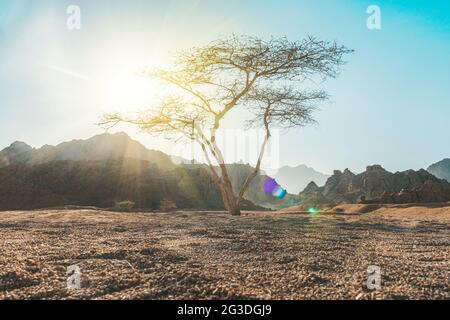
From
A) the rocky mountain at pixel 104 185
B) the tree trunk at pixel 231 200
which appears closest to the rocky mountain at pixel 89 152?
the rocky mountain at pixel 104 185

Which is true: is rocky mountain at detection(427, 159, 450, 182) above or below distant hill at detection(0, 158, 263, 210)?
above

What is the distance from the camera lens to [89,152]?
273ft

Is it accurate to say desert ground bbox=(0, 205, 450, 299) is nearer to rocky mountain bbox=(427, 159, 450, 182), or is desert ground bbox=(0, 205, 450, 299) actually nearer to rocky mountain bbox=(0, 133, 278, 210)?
rocky mountain bbox=(0, 133, 278, 210)

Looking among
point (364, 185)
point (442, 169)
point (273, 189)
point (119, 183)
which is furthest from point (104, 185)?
point (442, 169)

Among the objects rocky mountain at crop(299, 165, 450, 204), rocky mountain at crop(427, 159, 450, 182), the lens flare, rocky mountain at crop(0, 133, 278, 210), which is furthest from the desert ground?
rocky mountain at crop(427, 159, 450, 182)

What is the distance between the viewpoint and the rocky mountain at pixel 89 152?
7949 centimetres

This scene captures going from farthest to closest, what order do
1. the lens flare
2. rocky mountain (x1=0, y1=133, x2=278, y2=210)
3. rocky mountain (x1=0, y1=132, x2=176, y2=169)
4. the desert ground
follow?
the lens flare → rocky mountain (x1=0, y1=132, x2=176, y2=169) → rocky mountain (x1=0, y1=133, x2=278, y2=210) → the desert ground

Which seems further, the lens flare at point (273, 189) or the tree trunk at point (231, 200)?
the lens flare at point (273, 189)

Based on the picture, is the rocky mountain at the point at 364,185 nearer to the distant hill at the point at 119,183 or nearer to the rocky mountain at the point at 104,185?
the distant hill at the point at 119,183

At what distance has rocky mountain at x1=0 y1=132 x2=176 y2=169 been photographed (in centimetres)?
7949

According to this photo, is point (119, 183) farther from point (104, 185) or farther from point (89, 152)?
point (89, 152)

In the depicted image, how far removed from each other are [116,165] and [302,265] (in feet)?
191
